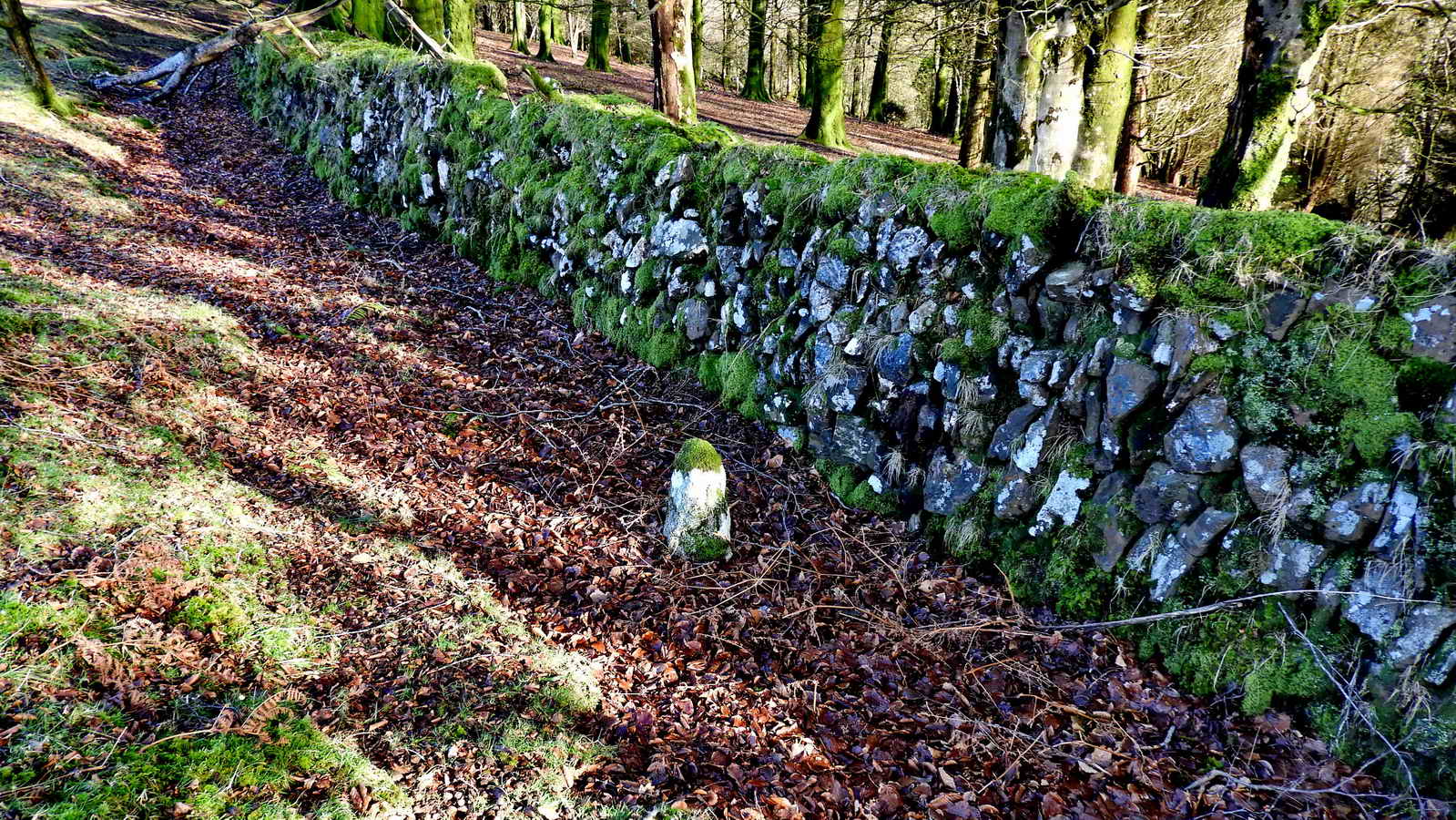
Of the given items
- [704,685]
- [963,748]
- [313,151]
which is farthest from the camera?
[313,151]

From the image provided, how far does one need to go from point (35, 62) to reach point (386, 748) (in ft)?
41.9

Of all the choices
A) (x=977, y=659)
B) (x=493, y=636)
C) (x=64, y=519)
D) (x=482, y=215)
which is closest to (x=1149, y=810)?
(x=977, y=659)

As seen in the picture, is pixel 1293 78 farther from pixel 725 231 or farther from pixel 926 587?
pixel 926 587

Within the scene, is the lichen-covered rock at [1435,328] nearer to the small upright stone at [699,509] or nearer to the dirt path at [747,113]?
the small upright stone at [699,509]

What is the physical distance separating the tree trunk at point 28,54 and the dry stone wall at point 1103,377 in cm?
935

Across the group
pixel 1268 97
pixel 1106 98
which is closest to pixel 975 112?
pixel 1106 98

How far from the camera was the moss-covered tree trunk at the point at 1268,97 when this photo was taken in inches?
215

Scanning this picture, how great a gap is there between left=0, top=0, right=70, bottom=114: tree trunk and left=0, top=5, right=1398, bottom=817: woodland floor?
535 cm

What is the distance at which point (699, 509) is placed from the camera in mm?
4617

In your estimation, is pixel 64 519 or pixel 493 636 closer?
pixel 64 519

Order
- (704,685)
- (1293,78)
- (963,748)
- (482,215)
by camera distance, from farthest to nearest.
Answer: (482,215) → (1293,78) → (704,685) → (963,748)

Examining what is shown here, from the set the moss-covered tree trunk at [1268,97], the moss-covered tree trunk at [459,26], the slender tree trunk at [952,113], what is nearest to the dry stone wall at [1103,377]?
the moss-covered tree trunk at [1268,97]

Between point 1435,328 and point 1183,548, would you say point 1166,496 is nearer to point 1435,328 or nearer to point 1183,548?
point 1183,548

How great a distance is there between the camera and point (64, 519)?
3.43 metres
